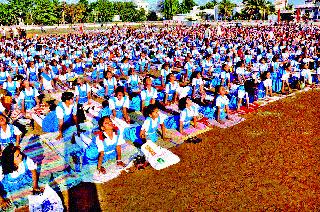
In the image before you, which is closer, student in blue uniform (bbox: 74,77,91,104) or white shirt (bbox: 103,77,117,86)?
student in blue uniform (bbox: 74,77,91,104)

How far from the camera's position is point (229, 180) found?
21.8 feet

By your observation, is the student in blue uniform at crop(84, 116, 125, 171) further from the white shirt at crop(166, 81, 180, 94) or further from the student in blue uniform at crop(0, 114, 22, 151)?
the white shirt at crop(166, 81, 180, 94)

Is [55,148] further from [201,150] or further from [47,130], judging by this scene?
[201,150]

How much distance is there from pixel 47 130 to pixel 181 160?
4.48m

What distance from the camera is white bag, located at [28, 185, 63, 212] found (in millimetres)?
5606

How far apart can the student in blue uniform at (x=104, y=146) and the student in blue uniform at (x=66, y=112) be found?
167 centimetres

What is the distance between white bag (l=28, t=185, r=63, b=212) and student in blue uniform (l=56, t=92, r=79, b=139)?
3.27 m

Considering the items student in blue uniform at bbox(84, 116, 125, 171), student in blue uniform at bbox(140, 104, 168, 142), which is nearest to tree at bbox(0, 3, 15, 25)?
student in blue uniform at bbox(140, 104, 168, 142)

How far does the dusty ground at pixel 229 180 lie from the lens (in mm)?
5918

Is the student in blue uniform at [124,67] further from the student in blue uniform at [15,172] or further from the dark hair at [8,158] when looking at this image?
the dark hair at [8,158]

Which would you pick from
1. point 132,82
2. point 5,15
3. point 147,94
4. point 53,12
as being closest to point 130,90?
point 132,82

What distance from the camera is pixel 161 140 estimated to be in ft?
28.8

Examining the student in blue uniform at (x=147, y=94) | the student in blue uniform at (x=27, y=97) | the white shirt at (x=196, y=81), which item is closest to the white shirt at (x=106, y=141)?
the student in blue uniform at (x=147, y=94)

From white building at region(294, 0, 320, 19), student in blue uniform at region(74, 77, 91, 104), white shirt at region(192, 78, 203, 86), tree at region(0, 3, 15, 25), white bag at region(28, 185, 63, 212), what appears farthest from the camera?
tree at region(0, 3, 15, 25)
